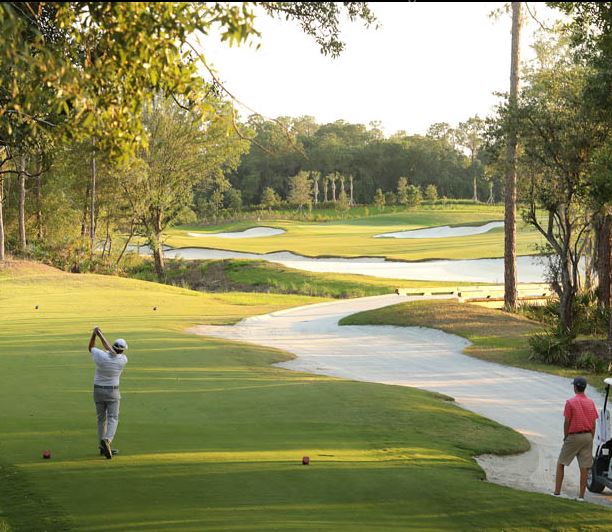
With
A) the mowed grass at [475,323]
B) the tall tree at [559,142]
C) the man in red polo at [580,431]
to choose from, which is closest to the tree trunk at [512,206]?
the mowed grass at [475,323]

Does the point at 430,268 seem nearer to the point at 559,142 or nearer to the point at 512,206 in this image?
the point at 512,206

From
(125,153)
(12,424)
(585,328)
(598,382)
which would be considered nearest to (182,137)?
(585,328)

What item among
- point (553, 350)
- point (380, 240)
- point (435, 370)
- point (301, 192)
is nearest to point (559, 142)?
point (553, 350)

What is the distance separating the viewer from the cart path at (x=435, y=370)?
44.7 ft

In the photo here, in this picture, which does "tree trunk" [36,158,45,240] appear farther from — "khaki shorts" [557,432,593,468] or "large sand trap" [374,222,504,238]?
"khaki shorts" [557,432,593,468]

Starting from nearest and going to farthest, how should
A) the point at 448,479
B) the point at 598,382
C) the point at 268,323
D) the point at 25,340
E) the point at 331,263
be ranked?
the point at 448,479, the point at 598,382, the point at 25,340, the point at 268,323, the point at 331,263

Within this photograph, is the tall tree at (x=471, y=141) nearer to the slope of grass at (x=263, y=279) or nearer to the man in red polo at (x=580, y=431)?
the slope of grass at (x=263, y=279)

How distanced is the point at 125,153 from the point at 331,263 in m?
48.7

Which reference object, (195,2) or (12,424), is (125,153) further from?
(12,424)

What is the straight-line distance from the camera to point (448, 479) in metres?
11.1

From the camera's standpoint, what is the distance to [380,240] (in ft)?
234

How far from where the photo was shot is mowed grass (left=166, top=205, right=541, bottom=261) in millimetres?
60375

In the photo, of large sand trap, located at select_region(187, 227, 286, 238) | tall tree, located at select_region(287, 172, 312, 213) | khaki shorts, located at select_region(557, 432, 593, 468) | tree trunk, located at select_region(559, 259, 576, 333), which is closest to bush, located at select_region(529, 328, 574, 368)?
tree trunk, located at select_region(559, 259, 576, 333)

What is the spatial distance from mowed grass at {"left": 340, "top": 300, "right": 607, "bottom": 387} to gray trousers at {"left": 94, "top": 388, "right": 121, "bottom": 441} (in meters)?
14.8
